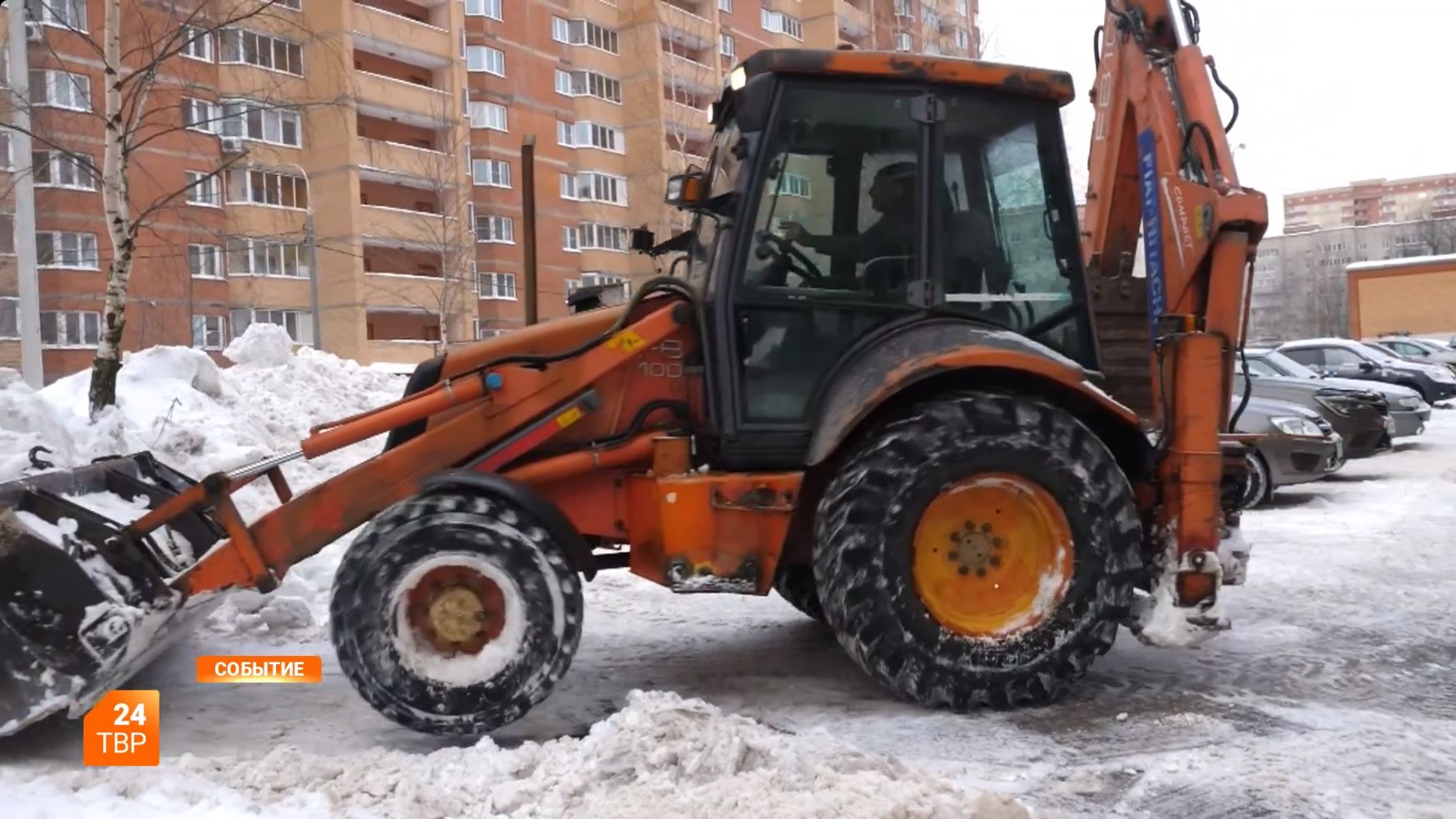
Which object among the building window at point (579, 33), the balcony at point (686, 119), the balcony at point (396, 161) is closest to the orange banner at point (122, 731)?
the balcony at point (396, 161)

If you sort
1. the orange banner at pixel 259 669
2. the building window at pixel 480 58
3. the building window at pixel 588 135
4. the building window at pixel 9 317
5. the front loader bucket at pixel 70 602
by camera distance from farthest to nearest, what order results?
the building window at pixel 588 135 < the building window at pixel 480 58 < the building window at pixel 9 317 < the orange banner at pixel 259 669 < the front loader bucket at pixel 70 602

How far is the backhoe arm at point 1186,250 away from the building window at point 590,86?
43624 mm

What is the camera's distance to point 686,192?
16.2 ft

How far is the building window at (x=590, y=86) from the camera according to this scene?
47.2 m

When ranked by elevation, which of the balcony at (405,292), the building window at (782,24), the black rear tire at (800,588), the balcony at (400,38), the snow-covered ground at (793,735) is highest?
the building window at (782,24)

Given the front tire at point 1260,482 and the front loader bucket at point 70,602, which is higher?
the front loader bucket at point 70,602

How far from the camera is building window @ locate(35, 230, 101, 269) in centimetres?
2916

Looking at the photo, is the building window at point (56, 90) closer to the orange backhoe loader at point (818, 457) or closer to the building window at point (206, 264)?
the building window at point (206, 264)

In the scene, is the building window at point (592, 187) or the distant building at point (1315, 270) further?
the distant building at point (1315, 270)

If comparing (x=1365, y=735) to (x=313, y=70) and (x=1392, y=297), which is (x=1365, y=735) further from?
(x=1392, y=297)

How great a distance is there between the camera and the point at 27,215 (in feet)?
40.9

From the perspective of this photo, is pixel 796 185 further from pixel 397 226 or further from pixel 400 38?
pixel 400 38

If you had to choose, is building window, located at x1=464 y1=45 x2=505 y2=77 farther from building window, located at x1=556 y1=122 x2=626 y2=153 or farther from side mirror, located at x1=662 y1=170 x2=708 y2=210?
side mirror, located at x1=662 y1=170 x2=708 y2=210

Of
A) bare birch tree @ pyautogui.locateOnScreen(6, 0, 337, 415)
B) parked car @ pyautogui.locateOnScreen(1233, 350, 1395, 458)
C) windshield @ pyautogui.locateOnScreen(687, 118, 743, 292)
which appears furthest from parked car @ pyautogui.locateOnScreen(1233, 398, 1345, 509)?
bare birch tree @ pyautogui.locateOnScreen(6, 0, 337, 415)
